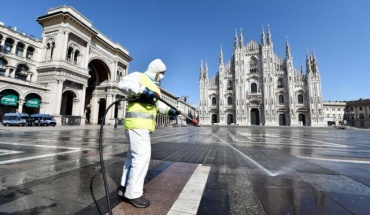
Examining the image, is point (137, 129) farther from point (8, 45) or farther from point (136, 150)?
point (8, 45)

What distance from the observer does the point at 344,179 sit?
294 cm

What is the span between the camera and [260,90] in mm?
47281

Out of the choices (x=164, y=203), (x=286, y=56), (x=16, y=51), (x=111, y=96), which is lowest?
(x=164, y=203)

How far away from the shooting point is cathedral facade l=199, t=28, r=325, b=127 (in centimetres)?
4350

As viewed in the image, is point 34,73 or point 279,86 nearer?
point 34,73

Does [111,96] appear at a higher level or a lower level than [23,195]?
higher

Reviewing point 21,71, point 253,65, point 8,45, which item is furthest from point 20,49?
point 253,65

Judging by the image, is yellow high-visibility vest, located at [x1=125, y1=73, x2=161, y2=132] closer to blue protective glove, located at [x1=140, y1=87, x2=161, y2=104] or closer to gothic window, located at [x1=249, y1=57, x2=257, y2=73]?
blue protective glove, located at [x1=140, y1=87, x2=161, y2=104]

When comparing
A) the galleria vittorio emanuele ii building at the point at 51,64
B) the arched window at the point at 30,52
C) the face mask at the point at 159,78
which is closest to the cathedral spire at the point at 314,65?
the galleria vittorio emanuele ii building at the point at 51,64

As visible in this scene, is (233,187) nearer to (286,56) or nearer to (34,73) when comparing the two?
(34,73)

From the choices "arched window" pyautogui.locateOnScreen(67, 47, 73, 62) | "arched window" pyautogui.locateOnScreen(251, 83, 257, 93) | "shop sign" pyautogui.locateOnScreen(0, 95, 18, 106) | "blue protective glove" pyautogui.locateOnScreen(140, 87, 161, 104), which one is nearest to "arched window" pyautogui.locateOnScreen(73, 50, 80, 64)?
"arched window" pyautogui.locateOnScreen(67, 47, 73, 62)

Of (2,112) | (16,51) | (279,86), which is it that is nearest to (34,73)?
(16,51)

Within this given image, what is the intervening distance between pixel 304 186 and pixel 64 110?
122ft

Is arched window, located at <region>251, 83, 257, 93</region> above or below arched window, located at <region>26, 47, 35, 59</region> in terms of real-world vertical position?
below
